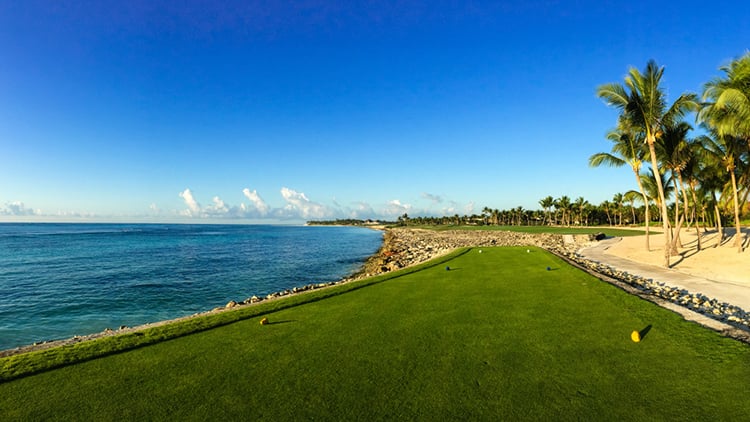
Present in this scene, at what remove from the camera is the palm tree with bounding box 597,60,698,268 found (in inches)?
673

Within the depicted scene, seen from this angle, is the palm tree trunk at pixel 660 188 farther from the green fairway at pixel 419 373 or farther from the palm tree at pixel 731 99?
the green fairway at pixel 419 373

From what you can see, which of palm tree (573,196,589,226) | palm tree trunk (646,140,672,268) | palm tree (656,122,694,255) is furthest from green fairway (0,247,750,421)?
palm tree (573,196,589,226)

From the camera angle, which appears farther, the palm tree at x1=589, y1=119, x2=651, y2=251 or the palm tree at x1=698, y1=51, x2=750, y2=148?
the palm tree at x1=589, y1=119, x2=651, y2=251

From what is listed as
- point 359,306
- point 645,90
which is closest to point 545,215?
point 645,90

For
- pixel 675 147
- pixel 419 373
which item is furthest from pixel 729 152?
pixel 419 373

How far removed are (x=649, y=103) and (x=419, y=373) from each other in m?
20.2

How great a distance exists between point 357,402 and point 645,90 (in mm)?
21503

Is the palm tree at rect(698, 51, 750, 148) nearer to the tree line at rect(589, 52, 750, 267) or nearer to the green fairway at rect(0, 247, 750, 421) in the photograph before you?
the tree line at rect(589, 52, 750, 267)

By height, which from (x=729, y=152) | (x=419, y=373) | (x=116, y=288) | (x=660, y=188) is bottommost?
(x=116, y=288)

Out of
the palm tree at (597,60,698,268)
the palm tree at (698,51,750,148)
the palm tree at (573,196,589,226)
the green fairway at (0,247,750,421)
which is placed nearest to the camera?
the green fairway at (0,247,750,421)

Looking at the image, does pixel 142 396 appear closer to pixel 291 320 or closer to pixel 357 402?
pixel 357 402

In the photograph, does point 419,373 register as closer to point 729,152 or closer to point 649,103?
point 649,103

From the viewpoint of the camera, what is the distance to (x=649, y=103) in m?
17.4

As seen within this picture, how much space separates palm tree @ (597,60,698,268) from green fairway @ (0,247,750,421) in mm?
14097
